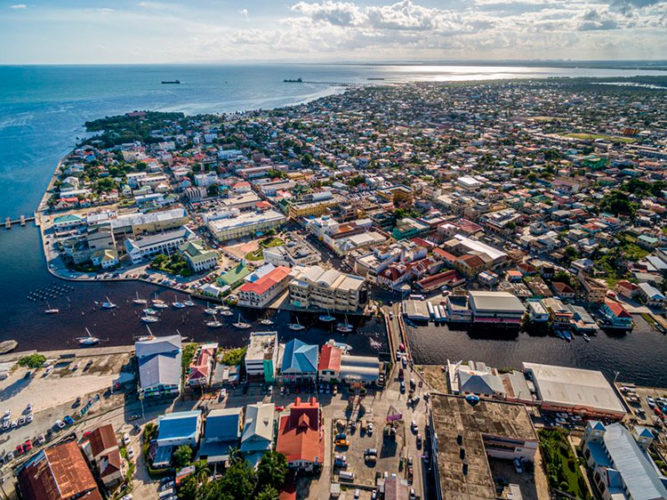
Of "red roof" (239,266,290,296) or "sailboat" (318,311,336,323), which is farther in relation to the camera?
"red roof" (239,266,290,296)

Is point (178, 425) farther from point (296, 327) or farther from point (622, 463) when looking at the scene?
point (622, 463)

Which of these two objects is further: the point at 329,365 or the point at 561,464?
the point at 329,365

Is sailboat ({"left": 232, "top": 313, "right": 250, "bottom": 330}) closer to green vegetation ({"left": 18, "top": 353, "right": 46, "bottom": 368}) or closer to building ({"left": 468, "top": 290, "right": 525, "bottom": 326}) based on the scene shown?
green vegetation ({"left": 18, "top": 353, "right": 46, "bottom": 368})

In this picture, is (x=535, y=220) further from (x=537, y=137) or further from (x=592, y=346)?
(x=537, y=137)

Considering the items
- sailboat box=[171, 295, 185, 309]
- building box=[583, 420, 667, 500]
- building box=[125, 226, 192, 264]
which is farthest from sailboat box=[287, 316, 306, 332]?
building box=[583, 420, 667, 500]

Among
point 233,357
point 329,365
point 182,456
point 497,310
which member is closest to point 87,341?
point 233,357

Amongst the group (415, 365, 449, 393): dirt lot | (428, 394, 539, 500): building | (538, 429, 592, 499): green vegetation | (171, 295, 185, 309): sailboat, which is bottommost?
(171, 295, 185, 309): sailboat

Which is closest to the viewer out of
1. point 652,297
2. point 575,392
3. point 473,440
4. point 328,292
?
point 473,440
